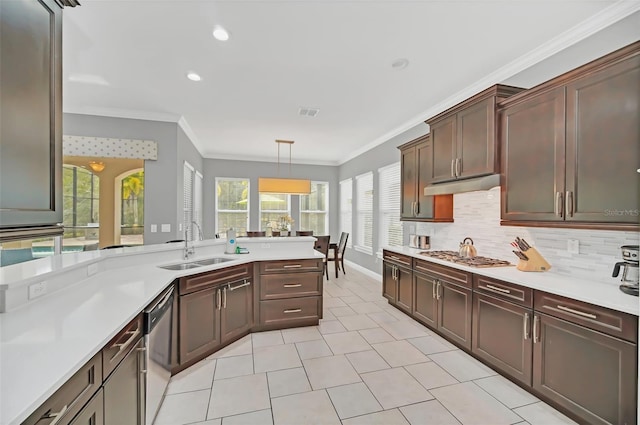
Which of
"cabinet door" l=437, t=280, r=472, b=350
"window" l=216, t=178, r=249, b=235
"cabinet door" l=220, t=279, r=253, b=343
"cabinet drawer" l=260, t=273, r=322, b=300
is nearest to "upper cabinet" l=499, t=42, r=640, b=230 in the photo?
"cabinet door" l=437, t=280, r=472, b=350

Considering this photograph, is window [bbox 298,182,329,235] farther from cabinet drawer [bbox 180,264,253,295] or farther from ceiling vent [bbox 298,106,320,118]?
cabinet drawer [bbox 180,264,253,295]

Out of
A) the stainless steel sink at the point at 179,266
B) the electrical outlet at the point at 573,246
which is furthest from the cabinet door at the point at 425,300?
the stainless steel sink at the point at 179,266

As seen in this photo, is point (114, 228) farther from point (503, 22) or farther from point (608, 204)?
point (608, 204)

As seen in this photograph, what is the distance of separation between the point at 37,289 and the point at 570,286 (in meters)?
3.49

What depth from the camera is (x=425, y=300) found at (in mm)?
3504

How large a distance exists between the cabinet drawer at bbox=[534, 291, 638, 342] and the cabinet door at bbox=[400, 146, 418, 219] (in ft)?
7.45

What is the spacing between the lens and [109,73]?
319cm

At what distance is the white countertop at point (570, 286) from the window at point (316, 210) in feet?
18.8

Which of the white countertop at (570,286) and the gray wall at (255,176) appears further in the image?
the gray wall at (255,176)

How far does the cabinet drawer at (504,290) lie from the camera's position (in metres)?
2.24

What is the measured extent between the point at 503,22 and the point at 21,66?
3.06 meters

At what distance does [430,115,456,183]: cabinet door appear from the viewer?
3379mm

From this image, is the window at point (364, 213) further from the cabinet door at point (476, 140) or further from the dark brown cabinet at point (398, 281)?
the cabinet door at point (476, 140)

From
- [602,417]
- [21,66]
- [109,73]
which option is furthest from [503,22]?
[109,73]
